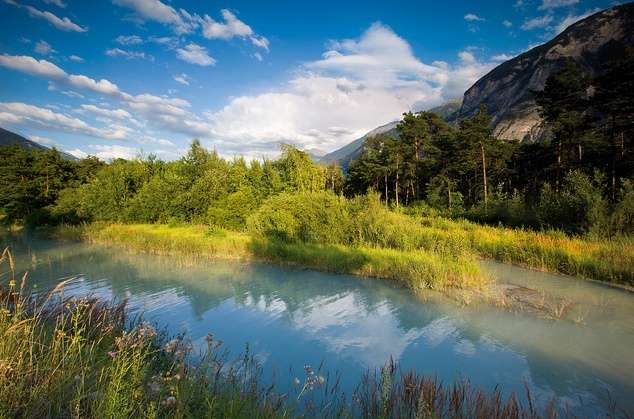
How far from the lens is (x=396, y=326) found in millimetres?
9523

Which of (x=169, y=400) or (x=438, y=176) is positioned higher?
(x=438, y=176)

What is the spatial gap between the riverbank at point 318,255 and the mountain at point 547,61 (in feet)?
305

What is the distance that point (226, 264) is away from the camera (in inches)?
709

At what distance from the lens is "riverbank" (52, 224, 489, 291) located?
12.7m

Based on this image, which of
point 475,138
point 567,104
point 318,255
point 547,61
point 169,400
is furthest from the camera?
point 547,61

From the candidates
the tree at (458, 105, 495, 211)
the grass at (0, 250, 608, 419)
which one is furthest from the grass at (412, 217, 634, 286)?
the tree at (458, 105, 495, 211)

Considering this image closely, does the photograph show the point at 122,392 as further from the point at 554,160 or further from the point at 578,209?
the point at 554,160

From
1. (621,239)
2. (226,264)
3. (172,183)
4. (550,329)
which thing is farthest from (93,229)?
(621,239)

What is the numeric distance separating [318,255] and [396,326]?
7346 millimetres

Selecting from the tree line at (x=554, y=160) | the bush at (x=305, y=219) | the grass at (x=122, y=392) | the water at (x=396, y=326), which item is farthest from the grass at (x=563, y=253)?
the grass at (x=122, y=392)

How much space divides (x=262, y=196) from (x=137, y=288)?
54.8 ft

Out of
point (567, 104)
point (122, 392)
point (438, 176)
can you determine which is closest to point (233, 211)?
point (122, 392)

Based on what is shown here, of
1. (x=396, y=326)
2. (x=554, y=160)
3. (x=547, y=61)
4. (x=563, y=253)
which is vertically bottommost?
(x=396, y=326)

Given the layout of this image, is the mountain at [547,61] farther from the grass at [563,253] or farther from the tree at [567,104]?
the grass at [563,253]
